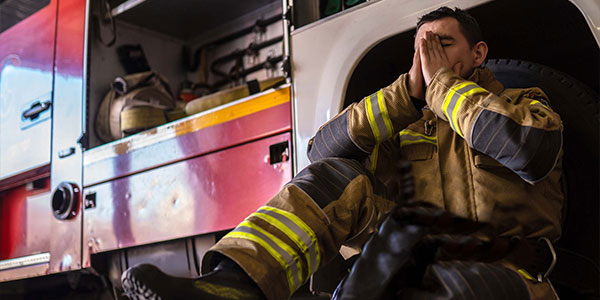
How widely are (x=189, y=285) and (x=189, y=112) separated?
5.13 ft

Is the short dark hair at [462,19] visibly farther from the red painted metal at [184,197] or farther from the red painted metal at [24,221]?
the red painted metal at [24,221]

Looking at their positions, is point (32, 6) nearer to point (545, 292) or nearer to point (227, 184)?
point (227, 184)

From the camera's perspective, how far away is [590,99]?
4.86ft

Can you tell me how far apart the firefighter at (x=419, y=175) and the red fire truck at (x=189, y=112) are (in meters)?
0.23

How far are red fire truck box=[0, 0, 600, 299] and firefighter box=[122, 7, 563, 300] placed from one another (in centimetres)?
23

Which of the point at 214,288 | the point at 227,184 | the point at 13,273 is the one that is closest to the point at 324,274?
the point at 214,288

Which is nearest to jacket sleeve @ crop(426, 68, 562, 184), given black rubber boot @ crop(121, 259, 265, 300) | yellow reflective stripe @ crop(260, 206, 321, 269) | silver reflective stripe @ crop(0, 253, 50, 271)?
yellow reflective stripe @ crop(260, 206, 321, 269)

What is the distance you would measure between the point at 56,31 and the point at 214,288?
95.2 inches

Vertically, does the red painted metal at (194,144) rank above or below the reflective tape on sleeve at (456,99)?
above

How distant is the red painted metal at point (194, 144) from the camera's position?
195cm

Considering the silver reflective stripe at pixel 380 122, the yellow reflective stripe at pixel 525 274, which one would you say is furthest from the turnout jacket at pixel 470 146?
the yellow reflective stripe at pixel 525 274

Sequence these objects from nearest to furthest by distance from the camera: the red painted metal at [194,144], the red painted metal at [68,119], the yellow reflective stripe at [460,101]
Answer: the yellow reflective stripe at [460,101] < the red painted metal at [194,144] < the red painted metal at [68,119]

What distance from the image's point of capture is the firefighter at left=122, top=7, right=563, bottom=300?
1067 millimetres

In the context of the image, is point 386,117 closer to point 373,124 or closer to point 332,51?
point 373,124
